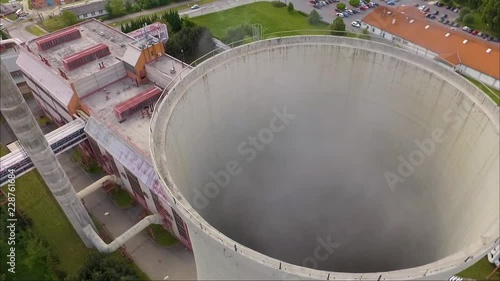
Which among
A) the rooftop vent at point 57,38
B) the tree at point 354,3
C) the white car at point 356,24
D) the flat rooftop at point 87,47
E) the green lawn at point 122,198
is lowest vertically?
the green lawn at point 122,198

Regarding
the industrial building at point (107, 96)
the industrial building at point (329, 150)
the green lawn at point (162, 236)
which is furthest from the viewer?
the green lawn at point (162, 236)

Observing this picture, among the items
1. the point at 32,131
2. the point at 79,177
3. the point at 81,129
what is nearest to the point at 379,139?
the point at 32,131

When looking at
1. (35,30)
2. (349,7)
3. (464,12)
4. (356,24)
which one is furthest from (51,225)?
(464,12)

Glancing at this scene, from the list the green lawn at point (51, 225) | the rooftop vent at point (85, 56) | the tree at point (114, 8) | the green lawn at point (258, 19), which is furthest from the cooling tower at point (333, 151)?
the tree at point (114, 8)

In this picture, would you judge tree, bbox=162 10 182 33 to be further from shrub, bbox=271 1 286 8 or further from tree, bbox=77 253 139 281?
tree, bbox=77 253 139 281

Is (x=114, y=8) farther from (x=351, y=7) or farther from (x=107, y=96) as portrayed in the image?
(x=351, y=7)

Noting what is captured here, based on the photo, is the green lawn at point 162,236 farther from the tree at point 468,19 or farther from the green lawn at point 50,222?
the tree at point 468,19
